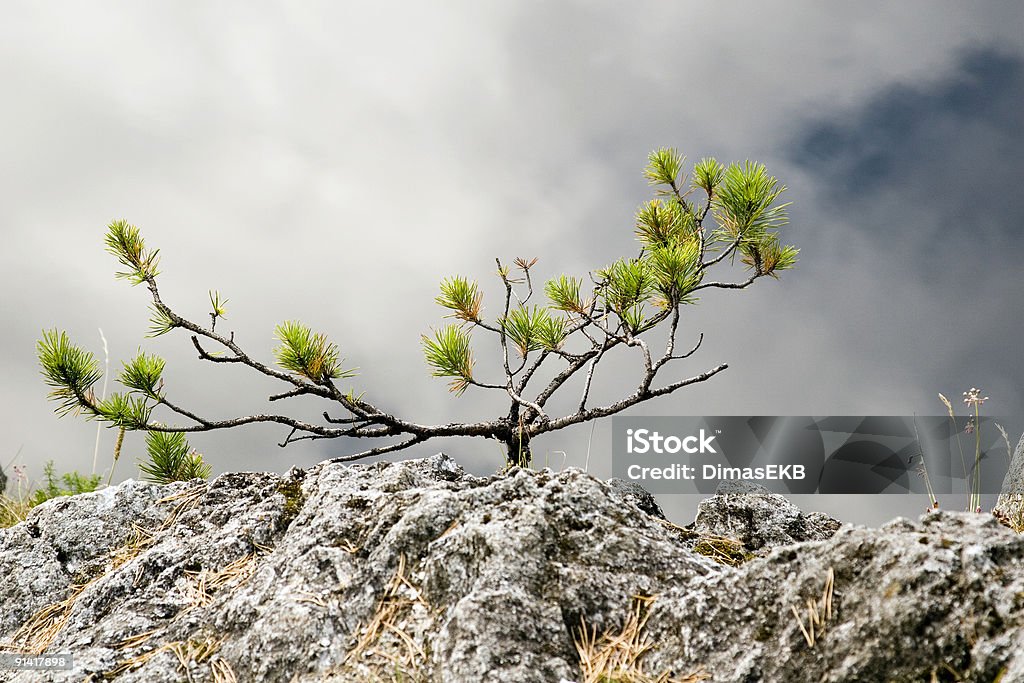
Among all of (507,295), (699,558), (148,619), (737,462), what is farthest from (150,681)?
(737,462)

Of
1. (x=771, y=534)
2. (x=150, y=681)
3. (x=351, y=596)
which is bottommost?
(x=150, y=681)

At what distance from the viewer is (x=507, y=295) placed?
531cm

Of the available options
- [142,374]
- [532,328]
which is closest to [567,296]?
[532,328]

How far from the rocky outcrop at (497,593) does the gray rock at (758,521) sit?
11 millimetres

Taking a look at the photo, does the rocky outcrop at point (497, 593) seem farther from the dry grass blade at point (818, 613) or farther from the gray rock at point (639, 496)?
the gray rock at point (639, 496)

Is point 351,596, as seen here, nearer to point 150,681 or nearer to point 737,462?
point 150,681

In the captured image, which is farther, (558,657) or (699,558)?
(699,558)

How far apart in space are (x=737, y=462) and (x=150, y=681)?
4.19 metres

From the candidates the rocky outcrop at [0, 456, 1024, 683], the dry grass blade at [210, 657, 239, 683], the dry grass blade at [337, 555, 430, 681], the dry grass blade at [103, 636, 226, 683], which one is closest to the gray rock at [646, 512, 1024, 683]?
the rocky outcrop at [0, 456, 1024, 683]

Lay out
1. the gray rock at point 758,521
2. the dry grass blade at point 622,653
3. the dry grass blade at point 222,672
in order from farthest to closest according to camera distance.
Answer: the gray rock at point 758,521 → the dry grass blade at point 222,672 → the dry grass blade at point 622,653

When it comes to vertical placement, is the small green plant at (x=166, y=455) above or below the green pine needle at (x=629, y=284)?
below

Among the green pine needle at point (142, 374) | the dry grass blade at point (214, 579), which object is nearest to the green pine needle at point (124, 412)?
the green pine needle at point (142, 374)

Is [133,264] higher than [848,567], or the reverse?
[133,264]

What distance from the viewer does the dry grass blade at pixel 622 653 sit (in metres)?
2.07
